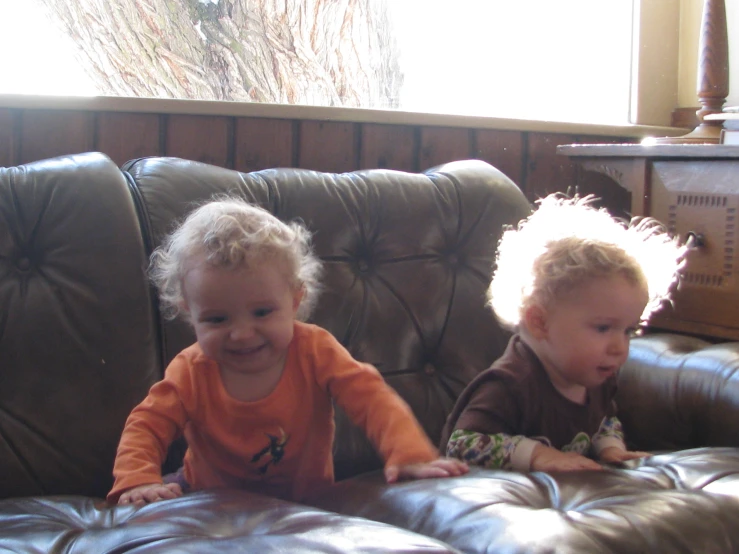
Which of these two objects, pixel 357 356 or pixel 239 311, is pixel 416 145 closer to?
pixel 357 356

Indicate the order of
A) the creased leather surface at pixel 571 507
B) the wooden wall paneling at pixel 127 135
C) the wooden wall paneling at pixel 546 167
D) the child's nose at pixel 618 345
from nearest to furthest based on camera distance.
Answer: the creased leather surface at pixel 571 507 → the child's nose at pixel 618 345 → the wooden wall paneling at pixel 127 135 → the wooden wall paneling at pixel 546 167

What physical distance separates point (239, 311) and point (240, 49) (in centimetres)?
115

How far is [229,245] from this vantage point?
1.24m

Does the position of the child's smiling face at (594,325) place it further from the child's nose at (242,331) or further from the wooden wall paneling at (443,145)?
the wooden wall paneling at (443,145)

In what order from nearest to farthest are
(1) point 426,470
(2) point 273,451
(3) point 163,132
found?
1. (1) point 426,470
2. (2) point 273,451
3. (3) point 163,132

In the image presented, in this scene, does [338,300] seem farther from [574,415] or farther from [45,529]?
[45,529]

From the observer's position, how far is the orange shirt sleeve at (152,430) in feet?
3.97

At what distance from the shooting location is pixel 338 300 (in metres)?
1.62

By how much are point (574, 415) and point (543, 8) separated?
5.94ft

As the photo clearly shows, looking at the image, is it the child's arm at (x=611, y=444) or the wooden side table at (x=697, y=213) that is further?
the wooden side table at (x=697, y=213)

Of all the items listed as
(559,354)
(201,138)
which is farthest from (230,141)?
(559,354)

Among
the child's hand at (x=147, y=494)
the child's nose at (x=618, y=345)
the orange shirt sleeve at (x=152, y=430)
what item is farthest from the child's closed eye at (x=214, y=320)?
the child's nose at (x=618, y=345)

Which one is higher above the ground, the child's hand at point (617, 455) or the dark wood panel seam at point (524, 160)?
the dark wood panel seam at point (524, 160)

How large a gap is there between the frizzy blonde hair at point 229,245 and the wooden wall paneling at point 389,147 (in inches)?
30.8
